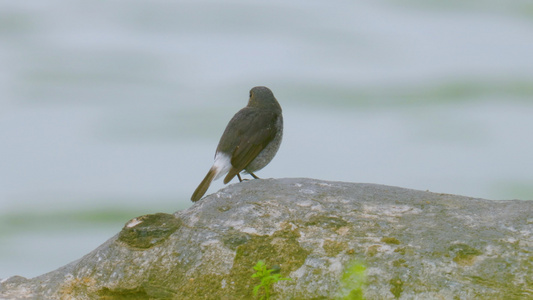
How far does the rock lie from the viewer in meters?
3.26

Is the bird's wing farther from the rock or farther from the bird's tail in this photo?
the rock

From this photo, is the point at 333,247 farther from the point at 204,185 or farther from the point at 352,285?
the point at 204,185

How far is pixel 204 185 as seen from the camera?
549 cm

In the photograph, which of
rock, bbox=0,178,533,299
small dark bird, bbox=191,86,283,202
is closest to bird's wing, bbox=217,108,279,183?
small dark bird, bbox=191,86,283,202

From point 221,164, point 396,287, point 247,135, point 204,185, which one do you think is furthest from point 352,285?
point 247,135

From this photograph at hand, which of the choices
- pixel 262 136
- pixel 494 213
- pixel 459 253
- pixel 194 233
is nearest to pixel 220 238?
pixel 194 233

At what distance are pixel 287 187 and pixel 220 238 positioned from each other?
0.61m

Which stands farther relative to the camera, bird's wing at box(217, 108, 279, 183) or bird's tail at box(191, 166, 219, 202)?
bird's wing at box(217, 108, 279, 183)

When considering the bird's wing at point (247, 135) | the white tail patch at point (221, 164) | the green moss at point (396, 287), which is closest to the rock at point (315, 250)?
the green moss at point (396, 287)

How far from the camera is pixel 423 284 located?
3.22m

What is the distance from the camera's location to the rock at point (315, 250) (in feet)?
10.7

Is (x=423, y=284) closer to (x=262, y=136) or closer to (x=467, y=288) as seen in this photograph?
(x=467, y=288)

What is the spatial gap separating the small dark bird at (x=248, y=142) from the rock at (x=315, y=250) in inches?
62.9

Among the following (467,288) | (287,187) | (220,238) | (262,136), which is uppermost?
(262,136)
